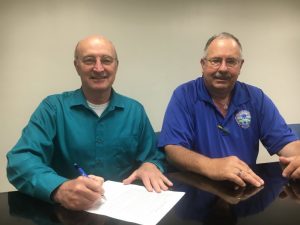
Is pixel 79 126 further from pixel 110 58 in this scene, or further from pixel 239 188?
pixel 239 188

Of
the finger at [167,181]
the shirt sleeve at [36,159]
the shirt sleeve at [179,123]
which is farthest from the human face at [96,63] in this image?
the finger at [167,181]

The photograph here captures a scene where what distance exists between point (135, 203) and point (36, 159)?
0.47 meters

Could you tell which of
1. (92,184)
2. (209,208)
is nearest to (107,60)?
(92,184)

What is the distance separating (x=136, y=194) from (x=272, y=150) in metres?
1.05

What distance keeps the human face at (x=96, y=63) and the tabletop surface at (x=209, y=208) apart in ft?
2.32

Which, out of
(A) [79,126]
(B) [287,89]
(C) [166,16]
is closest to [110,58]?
(A) [79,126]

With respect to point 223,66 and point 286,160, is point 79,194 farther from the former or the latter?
point 223,66

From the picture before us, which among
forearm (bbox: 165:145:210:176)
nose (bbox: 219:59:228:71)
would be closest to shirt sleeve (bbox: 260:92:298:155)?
nose (bbox: 219:59:228:71)

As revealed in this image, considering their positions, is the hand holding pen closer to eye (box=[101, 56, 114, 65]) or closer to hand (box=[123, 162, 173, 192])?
hand (box=[123, 162, 173, 192])

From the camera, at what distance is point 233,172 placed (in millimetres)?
1222

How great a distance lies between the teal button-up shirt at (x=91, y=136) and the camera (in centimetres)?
154

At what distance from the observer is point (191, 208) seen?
100cm

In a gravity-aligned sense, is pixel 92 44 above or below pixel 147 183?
above

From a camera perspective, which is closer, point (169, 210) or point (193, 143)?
point (169, 210)
